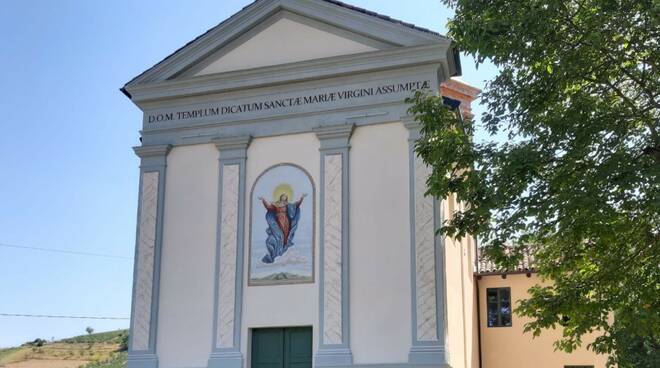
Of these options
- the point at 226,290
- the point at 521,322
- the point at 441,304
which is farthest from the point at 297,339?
the point at 521,322

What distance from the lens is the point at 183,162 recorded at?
17266 millimetres

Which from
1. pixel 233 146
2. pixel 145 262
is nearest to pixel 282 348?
pixel 145 262

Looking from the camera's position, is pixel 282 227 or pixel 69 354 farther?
pixel 69 354

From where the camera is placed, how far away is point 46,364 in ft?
147

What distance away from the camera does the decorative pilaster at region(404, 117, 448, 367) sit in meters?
14.6

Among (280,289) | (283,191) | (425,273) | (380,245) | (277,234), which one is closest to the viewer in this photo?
(425,273)

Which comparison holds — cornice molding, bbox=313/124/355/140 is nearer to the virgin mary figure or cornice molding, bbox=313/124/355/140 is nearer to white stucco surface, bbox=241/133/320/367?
Result: white stucco surface, bbox=241/133/320/367

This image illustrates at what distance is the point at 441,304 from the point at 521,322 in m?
8.71

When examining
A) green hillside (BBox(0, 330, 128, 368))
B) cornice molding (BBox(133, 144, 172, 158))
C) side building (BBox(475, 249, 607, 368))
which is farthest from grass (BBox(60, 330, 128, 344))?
cornice molding (BBox(133, 144, 172, 158))

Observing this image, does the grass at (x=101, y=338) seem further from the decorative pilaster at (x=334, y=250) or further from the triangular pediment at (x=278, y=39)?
the decorative pilaster at (x=334, y=250)

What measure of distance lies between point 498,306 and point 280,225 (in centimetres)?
932

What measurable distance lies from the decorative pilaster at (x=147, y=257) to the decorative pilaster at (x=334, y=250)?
3.47 metres

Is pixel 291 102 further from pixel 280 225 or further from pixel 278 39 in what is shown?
pixel 280 225

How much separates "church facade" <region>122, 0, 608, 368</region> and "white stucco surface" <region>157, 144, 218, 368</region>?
0.09 feet
